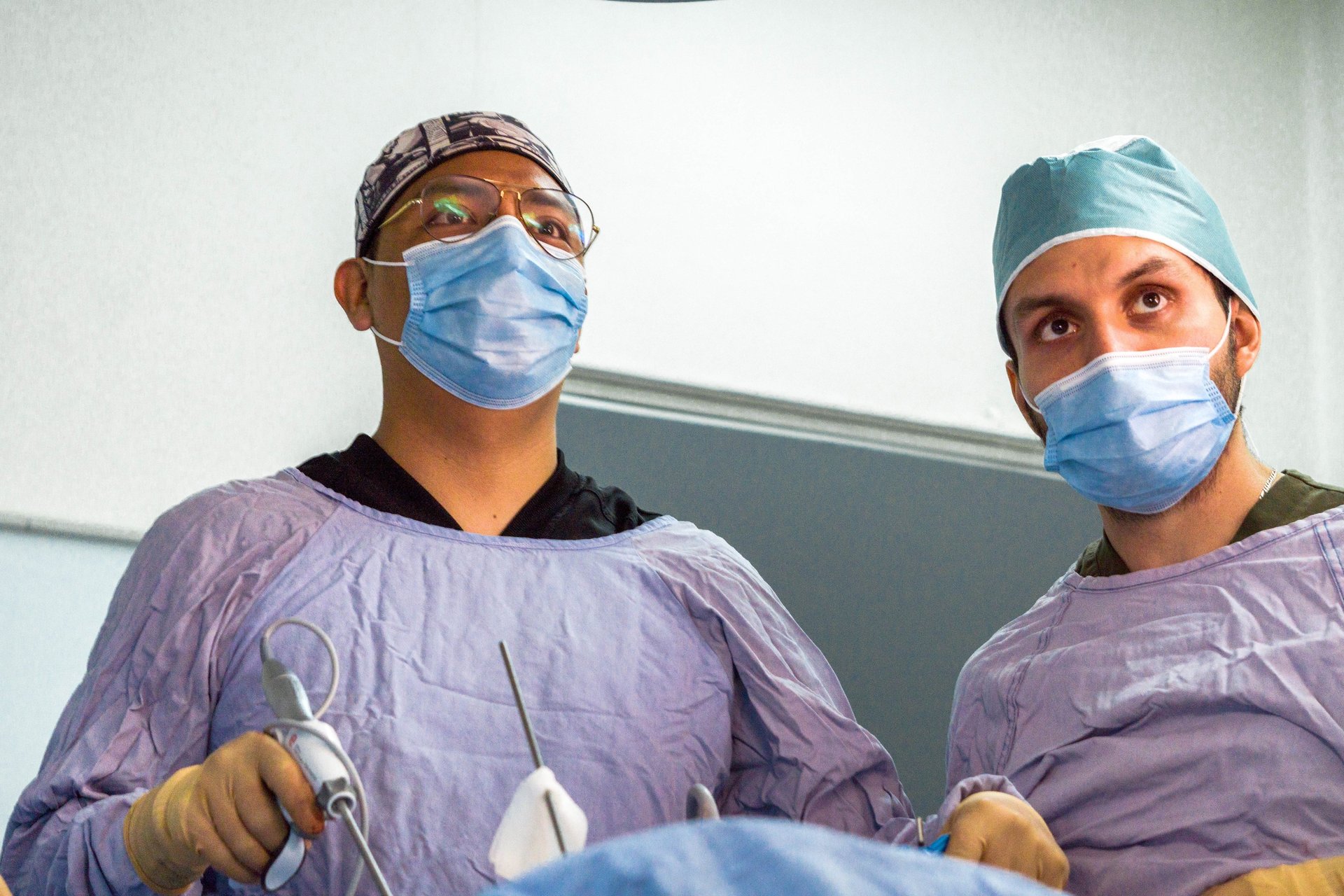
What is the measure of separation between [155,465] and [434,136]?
90 centimetres

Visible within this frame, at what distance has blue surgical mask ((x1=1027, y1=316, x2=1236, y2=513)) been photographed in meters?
1.46

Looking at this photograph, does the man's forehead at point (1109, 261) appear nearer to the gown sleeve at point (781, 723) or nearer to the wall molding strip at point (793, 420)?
the gown sleeve at point (781, 723)

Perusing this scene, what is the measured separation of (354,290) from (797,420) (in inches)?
46.1

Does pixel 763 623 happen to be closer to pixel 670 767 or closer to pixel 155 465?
pixel 670 767

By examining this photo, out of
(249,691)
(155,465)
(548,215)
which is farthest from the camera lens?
(155,465)

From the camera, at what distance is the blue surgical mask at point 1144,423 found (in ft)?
4.78

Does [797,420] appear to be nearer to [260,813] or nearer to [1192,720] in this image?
[1192,720]

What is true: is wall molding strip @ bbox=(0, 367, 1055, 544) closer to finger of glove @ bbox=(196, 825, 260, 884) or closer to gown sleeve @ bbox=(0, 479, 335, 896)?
gown sleeve @ bbox=(0, 479, 335, 896)

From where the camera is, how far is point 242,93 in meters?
2.48

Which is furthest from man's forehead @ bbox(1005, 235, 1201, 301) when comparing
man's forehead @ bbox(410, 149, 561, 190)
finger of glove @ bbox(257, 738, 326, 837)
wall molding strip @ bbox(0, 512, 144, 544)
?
wall molding strip @ bbox(0, 512, 144, 544)

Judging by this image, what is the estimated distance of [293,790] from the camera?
3.28ft

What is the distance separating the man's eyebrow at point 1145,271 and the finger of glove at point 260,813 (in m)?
1.00

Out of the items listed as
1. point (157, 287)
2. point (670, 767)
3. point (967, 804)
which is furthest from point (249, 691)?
point (157, 287)

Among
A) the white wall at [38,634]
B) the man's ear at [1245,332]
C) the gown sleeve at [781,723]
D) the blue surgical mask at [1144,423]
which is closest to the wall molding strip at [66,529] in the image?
the white wall at [38,634]
